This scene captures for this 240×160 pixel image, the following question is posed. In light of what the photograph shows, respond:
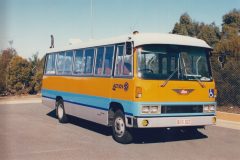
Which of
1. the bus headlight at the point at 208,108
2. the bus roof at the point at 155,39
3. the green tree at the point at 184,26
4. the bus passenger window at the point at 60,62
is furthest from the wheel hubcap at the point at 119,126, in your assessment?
the green tree at the point at 184,26

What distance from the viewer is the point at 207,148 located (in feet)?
31.9

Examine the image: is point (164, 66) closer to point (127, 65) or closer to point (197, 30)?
point (127, 65)

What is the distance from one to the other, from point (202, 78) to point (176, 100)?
1.09 m

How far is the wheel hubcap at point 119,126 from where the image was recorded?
10328 mm

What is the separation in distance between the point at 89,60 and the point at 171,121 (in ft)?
12.3

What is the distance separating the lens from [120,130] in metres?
10.4

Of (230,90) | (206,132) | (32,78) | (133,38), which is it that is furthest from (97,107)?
(32,78)

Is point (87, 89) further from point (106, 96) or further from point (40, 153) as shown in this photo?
point (40, 153)

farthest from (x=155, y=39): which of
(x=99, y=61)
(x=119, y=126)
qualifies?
(x=119, y=126)

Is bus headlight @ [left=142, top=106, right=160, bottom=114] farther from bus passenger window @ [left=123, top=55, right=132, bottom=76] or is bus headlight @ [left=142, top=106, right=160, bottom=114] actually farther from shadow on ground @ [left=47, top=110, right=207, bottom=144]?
shadow on ground @ [left=47, top=110, right=207, bottom=144]

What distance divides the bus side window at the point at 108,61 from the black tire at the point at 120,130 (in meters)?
1.23

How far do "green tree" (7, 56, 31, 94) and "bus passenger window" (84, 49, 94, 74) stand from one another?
17.1m

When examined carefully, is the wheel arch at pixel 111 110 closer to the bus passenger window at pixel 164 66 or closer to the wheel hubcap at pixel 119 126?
the wheel hubcap at pixel 119 126

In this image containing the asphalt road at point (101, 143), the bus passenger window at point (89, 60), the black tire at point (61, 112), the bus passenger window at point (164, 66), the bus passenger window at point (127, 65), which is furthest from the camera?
the black tire at point (61, 112)
